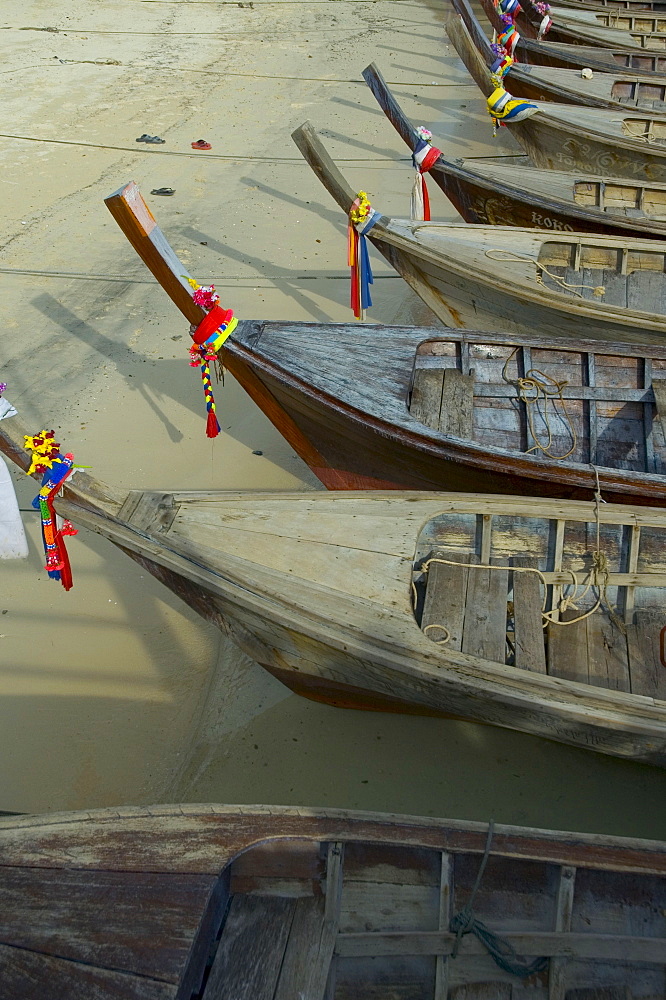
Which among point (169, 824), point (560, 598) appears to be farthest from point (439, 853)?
point (560, 598)

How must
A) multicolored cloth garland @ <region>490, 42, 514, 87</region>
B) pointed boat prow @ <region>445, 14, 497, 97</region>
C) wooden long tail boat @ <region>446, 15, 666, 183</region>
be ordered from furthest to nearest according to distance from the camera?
multicolored cloth garland @ <region>490, 42, 514, 87</region>
pointed boat prow @ <region>445, 14, 497, 97</region>
wooden long tail boat @ <region>446, 15, 666, 183</region>

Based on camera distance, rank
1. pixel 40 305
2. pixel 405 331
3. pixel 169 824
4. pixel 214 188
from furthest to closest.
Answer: pixel 214 188 → pixel 40 305 → pixel 405 331 → pixel 169 824

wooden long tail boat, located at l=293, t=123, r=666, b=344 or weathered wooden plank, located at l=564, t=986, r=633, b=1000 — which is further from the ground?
wooden long tail boat, located at l=293, t=123, r=666, b=344

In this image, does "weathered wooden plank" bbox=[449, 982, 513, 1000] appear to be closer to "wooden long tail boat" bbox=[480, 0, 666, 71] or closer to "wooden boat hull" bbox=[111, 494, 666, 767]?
"wooden boat hull" bbox=[111, 494, 666, 767]

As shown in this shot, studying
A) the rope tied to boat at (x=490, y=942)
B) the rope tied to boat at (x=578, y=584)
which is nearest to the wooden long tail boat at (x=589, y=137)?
the rope tied to boat at (x=578, y=584)

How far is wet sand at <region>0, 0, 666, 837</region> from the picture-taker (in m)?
4.30

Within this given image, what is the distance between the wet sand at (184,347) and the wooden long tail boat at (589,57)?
1306 mm

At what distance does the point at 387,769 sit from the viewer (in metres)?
4.35

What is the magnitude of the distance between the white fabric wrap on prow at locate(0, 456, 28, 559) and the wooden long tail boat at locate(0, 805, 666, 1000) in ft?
5.10

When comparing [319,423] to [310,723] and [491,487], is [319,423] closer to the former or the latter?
[491,487]

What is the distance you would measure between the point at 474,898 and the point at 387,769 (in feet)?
4.51

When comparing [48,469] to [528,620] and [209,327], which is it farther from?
[528,620]

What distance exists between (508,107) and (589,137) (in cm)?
88

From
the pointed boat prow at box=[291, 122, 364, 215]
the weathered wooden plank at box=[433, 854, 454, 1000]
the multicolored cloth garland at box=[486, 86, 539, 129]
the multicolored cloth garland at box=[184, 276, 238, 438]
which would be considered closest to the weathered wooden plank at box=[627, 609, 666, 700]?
the weathered wooden plank at box=[433, 854, 454, 1000]
